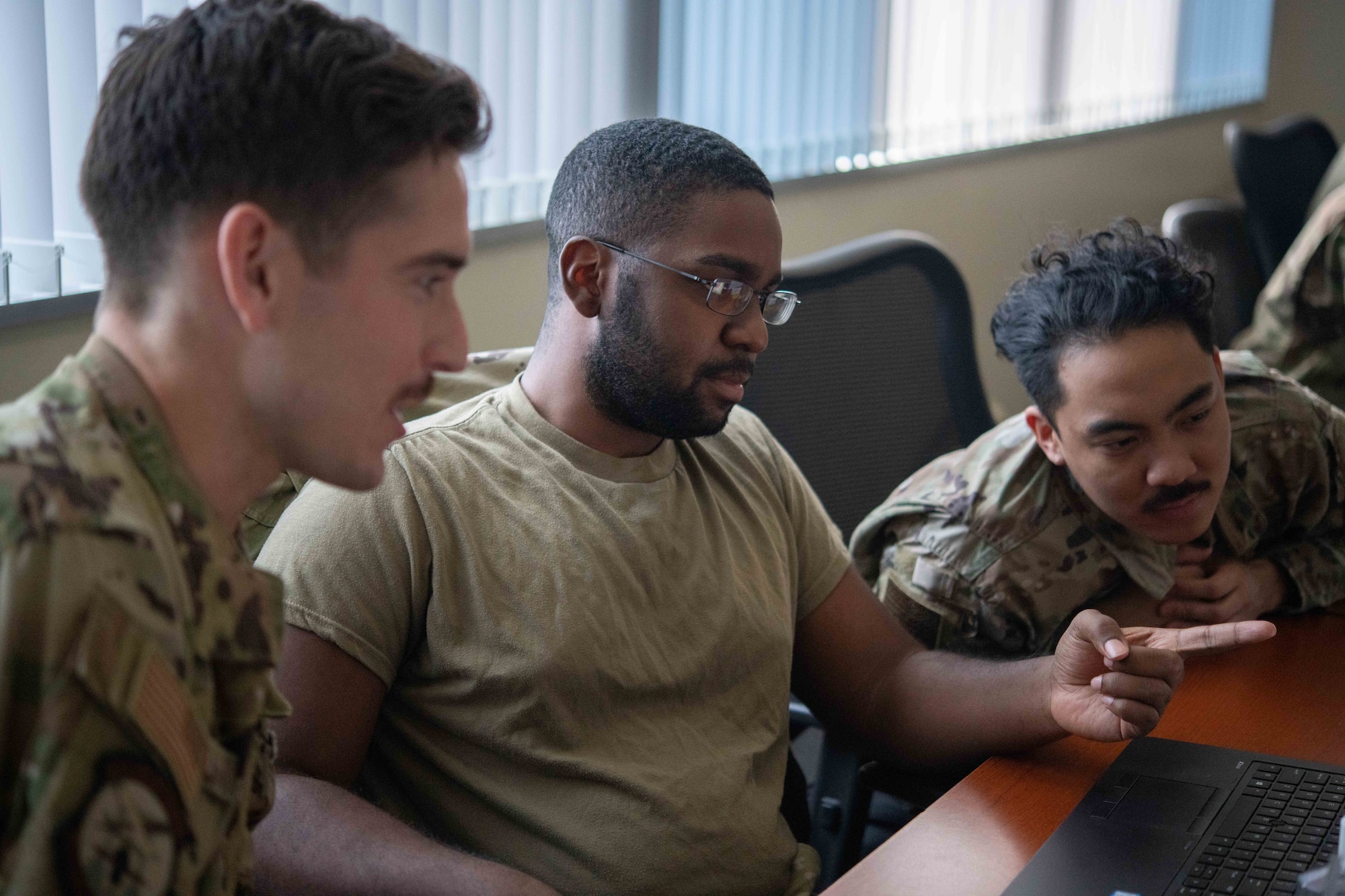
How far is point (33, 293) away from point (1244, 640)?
1345 millimetres

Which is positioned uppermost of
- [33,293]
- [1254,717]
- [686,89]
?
[686,89]

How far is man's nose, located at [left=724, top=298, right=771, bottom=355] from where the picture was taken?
1234 millimetres

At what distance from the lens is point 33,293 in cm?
144

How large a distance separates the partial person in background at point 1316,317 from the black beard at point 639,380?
61.6 inches

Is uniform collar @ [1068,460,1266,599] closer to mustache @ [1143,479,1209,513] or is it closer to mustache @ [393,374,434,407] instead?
mustache @ [1143,479,1209,513]

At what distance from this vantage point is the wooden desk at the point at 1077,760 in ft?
3.00

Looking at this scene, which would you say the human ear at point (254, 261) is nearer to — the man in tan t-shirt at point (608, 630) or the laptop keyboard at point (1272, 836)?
the man in tan t-shirt at point (608, 630)

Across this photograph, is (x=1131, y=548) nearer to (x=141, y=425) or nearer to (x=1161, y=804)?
(x=1161, y=804)

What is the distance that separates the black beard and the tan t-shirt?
2.0 inches

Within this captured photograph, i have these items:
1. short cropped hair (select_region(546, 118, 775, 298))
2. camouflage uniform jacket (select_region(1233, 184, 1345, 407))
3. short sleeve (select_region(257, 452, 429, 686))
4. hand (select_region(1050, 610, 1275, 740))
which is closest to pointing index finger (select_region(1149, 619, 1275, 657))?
hand (select_region(1050, 610, 1275, 740))

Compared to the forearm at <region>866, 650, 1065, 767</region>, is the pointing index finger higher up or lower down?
higher up

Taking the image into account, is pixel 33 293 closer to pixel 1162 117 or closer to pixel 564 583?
pixel 564 583

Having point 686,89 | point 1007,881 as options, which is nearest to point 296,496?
point 1007,881

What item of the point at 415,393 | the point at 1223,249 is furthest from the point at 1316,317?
the point at 415,393
